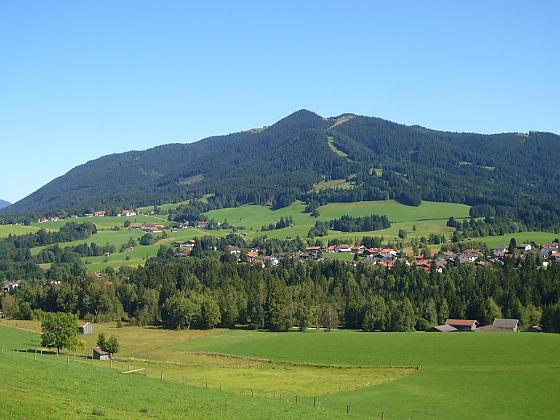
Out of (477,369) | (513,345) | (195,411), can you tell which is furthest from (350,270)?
(195,411)

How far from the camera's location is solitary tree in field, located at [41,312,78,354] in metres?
62.0

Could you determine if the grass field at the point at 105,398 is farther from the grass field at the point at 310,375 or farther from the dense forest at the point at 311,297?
the dense forest at the point at 311,297

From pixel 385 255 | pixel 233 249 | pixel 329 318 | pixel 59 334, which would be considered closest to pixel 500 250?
pixel 385 255

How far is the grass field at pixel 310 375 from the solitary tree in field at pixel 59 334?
4.68m

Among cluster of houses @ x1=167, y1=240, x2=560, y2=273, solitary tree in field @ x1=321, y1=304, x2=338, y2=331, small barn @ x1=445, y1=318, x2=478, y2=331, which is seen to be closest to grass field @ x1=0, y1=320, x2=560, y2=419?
solitary tree in field @ x1=321, y1=304, x2=338, y2=331

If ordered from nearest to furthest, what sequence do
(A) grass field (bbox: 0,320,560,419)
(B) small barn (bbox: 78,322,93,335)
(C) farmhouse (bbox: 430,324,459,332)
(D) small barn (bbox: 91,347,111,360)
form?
(A) grass field (bbox: 0,320,560,419)
(D) small barn (bbox: 91,347,111,360)
(C) farmhouse (bbox: 430,324,459,332)
(B) small barn (bbox: 78,322,93,335)

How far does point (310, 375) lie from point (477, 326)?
3666cm

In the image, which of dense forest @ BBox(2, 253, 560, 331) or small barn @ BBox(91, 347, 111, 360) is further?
dense forest @ BBox(2, 253, 560, 331)

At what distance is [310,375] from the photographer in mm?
52719

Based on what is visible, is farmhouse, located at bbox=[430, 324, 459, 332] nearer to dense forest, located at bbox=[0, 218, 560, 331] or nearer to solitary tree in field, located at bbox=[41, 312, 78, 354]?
dense forest, located at bbox=[0, 218, 560, 331]

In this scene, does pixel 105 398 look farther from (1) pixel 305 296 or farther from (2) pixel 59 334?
(1) pixel 305 296

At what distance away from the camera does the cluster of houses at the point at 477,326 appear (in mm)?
77625

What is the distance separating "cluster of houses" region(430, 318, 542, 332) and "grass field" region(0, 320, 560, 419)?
7951mm

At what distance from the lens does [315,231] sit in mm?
189625
